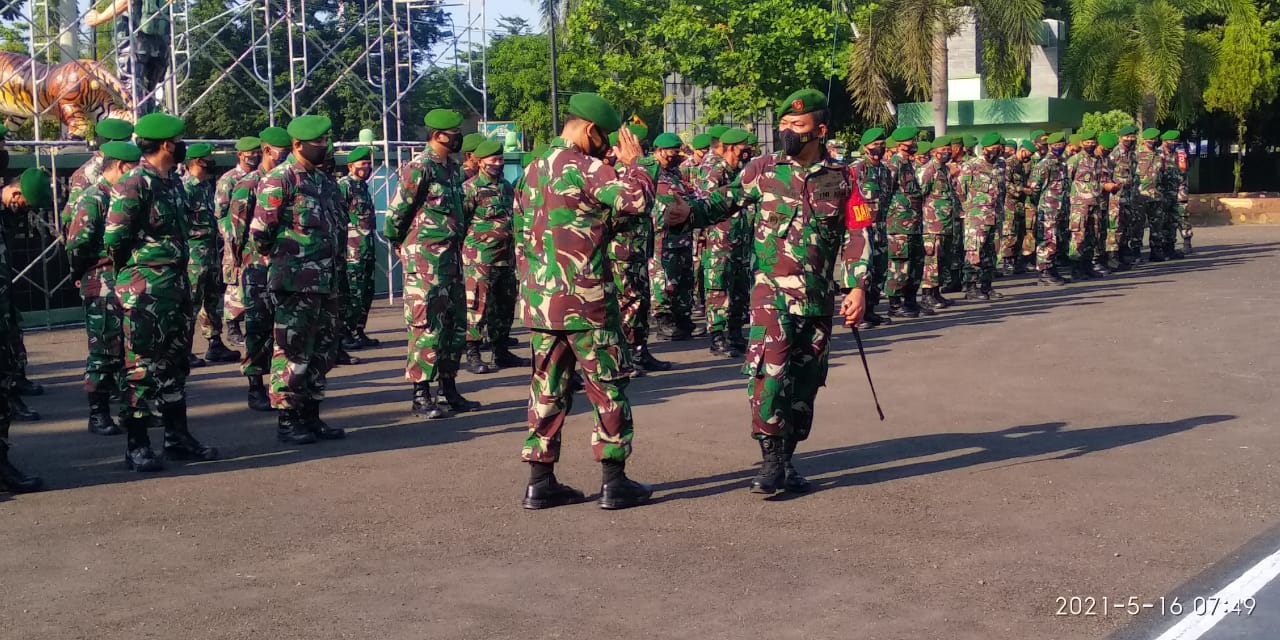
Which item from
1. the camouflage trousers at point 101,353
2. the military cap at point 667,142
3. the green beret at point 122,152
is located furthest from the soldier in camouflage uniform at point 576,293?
the military cap at point 667,142

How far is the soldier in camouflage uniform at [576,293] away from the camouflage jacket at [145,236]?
7.71 feet

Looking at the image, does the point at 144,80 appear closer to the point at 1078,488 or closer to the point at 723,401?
the point at 723,401

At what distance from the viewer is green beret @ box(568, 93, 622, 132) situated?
643 cm

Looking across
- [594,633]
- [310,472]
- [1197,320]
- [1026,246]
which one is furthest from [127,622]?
[1026,246]

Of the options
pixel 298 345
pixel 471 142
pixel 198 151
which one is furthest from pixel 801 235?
pixel 198 151

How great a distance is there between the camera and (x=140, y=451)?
7809mm

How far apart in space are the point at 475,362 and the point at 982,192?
25.4ft

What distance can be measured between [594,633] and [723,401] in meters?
4.91

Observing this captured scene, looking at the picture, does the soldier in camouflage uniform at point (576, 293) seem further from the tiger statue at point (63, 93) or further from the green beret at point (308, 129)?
the tiger statue at point (63, 93)

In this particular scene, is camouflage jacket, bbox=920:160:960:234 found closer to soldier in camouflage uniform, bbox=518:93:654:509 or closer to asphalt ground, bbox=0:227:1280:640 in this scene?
asphalt ground, bbox=0:227:1280:640

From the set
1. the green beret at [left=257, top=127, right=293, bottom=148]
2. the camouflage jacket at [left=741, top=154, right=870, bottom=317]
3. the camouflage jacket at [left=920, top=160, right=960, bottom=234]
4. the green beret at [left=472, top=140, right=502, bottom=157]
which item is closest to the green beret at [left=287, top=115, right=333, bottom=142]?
the green beret at [left=257, top=127, right=293, bottom=148]

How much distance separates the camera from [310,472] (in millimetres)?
7727

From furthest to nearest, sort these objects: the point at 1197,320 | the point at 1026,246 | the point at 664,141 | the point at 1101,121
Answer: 1. the point at 1101,121
2. the point at 1026,246
3. the point at 1197,320
4. the point at 664,141

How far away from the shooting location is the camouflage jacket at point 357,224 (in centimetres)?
1282
